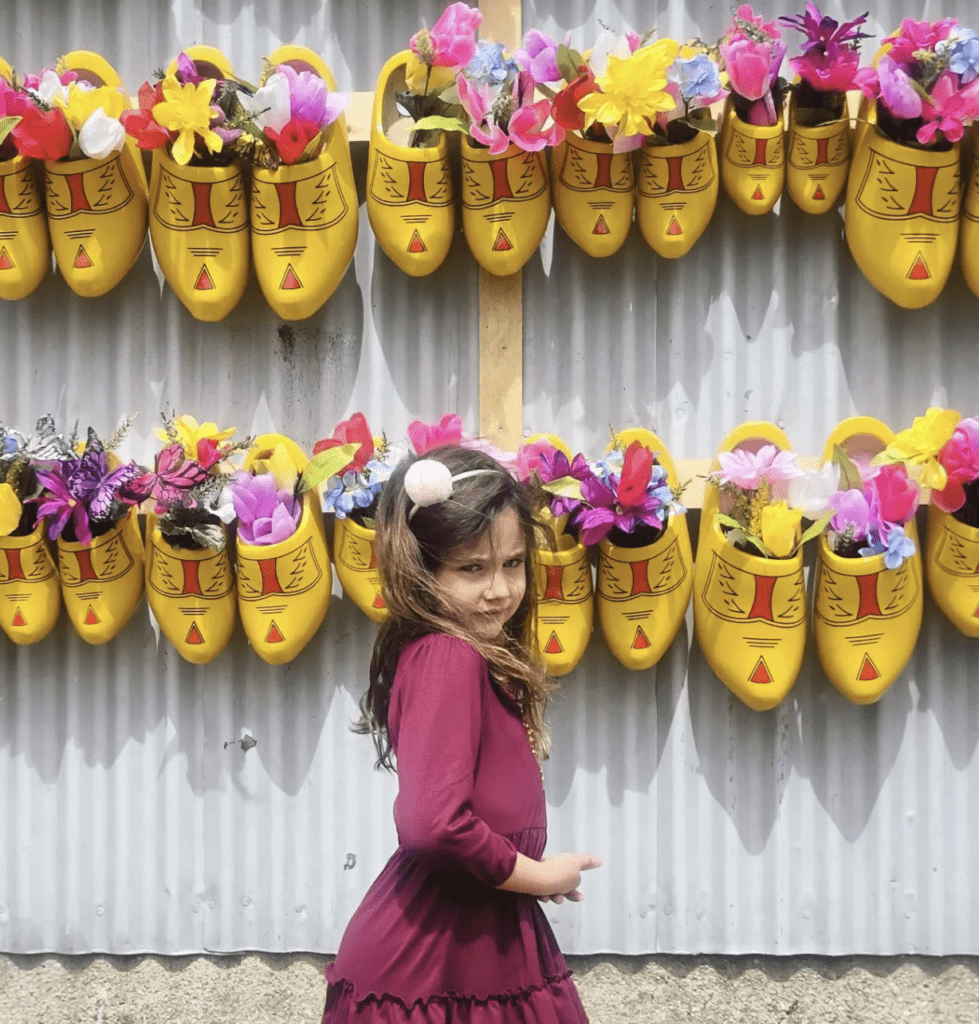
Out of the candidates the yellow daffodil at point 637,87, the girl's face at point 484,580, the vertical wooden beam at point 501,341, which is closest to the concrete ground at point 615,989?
the vertical wooden beam at point 501,341

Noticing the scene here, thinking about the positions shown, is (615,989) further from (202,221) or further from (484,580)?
(202,221)

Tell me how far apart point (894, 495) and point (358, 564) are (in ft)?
2.96

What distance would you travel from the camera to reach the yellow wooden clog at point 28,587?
2.22 meters

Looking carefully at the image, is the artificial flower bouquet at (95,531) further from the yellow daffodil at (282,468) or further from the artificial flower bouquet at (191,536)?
the yellow daffodil at (282,468)

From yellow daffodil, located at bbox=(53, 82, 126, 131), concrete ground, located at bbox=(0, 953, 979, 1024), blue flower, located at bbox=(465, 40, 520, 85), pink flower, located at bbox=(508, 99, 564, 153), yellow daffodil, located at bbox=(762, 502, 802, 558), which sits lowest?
concrete ground, located at bbox=(0, 953, 979, 1024)

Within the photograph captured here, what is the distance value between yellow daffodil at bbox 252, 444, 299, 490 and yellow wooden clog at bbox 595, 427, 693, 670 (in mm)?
551

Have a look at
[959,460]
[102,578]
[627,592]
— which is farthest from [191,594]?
[959,460]

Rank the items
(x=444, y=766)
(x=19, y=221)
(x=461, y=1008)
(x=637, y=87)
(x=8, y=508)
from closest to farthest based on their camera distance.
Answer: (x=444, y=766)
(x=461, y=1008)
(x=637, y=87)
(x=8, y=508)
(x=19, y=221)

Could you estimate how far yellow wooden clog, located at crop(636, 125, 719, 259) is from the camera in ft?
7.09

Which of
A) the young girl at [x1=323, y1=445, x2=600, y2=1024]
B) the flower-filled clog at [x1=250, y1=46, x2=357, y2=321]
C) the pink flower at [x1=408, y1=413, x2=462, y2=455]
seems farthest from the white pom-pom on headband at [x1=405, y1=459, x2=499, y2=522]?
the flower-filled clog at [x1=250, y1=46, x2=357, y2=321]

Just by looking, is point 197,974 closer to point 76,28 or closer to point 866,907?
point 866,907

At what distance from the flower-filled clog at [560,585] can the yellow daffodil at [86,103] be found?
914mm

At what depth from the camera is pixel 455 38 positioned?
214 centimetres

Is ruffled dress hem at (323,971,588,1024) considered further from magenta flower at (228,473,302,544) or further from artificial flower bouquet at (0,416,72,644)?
artificial flower bouquet at (0,416,72,644)
